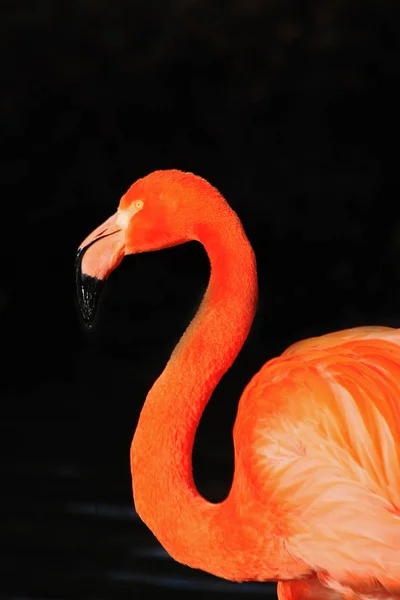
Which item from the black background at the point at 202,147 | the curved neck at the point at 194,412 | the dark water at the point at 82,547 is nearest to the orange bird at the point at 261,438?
the curved neck at the point at 194,412

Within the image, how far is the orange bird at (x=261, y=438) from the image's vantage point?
255 cm

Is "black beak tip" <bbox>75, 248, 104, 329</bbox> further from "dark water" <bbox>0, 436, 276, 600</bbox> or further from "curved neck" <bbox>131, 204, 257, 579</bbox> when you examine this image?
"dark water" <bbox>0, 436, 276, 600</bbox>

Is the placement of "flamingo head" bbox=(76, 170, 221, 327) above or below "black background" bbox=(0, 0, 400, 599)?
above

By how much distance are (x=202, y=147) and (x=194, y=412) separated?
15.5ft

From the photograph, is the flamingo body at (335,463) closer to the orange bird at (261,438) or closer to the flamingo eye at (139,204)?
the orange bird at (261,438)

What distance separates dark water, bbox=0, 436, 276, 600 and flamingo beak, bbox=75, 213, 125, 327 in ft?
4.25

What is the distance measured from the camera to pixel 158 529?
8.77ft

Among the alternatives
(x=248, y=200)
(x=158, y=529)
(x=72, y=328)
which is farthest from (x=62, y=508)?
(x=248, y=200)

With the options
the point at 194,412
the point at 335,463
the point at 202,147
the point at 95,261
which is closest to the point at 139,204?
the point at 95,261

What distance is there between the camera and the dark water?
3.74 meters

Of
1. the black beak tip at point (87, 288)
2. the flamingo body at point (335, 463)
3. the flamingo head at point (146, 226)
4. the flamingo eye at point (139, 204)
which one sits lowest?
the flamingo body at point (335, 463)

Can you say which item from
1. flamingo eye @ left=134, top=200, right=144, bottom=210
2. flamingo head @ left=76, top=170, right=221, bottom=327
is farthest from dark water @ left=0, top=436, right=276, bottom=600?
flamingo eye @ left=134, top=200, right=144, bottom=210

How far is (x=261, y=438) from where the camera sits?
2.63 meters

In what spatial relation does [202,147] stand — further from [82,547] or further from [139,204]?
[139,204]
